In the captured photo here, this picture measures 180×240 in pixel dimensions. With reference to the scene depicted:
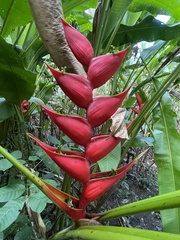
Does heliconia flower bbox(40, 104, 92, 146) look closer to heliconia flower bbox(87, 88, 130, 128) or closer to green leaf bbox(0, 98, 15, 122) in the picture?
heliconia flower bbox(87, 88, 130, 128)

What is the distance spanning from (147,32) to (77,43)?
1.72ft

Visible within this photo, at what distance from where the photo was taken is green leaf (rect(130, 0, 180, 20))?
81 cm

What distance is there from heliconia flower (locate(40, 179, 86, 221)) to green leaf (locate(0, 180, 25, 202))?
0.08 metres

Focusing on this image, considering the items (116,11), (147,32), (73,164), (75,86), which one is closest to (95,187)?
(73,164)

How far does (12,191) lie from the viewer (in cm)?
47

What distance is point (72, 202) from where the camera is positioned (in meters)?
0.44

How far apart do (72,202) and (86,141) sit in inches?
3.9

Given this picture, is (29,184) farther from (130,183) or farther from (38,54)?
(130,183)

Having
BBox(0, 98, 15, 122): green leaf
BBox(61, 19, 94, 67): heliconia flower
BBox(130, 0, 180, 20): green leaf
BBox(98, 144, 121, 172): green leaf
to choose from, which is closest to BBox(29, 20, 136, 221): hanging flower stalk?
BBox(61, 19, 94, 67): heliconia flower

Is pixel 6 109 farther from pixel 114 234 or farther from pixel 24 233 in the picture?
pixel 114 234

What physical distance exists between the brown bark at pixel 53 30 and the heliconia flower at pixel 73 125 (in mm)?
89

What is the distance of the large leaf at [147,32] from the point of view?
0.87 meters

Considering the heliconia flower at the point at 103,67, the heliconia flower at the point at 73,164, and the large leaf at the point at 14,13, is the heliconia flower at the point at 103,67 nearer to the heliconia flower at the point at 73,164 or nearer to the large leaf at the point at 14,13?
the heliconia flower at the point at 73,164

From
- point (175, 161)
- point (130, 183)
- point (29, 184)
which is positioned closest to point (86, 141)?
point (29, 184)
